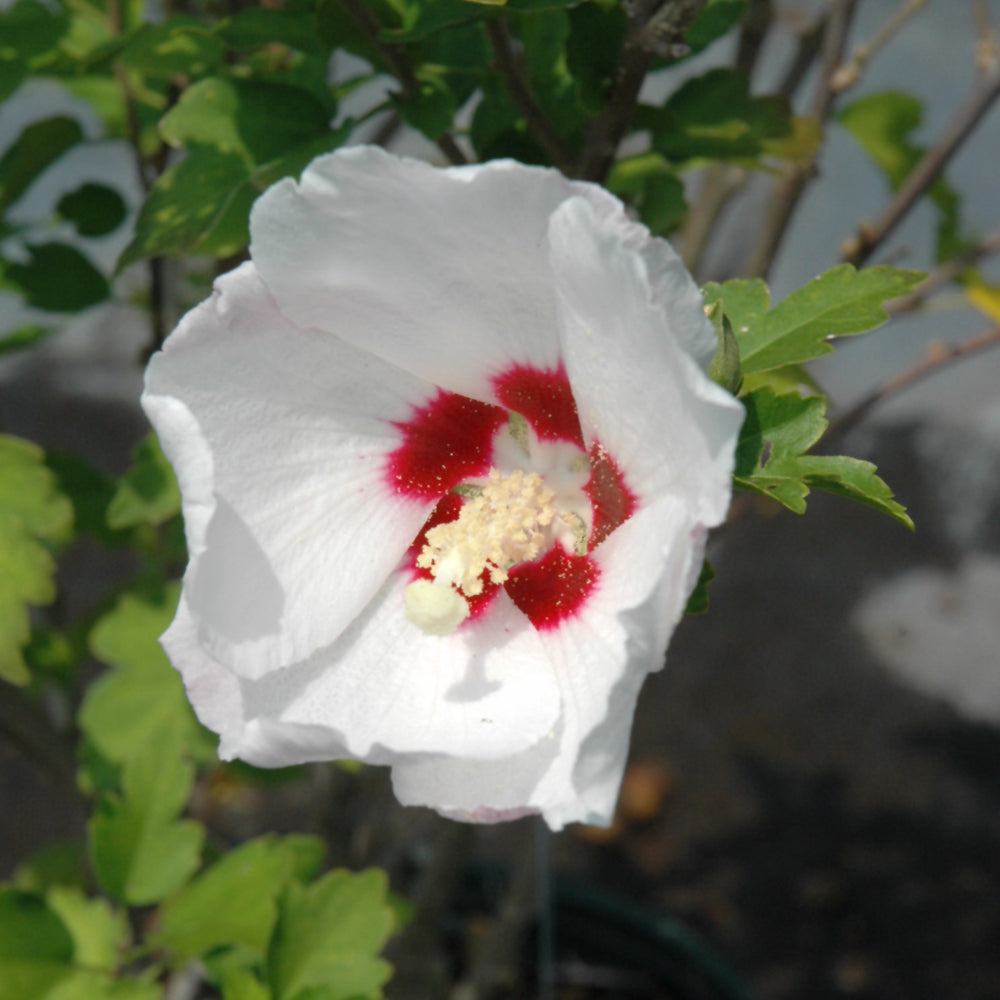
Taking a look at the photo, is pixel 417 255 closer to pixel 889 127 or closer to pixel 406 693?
pixel 406 693

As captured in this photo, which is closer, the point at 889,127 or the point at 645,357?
the point at 645,357

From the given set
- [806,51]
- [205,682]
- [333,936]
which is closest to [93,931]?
[333,936]

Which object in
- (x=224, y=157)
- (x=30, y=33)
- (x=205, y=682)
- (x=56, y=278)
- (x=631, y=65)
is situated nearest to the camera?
(x=205, y=682)

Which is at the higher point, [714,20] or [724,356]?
[714,20]

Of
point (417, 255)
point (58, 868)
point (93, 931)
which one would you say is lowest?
point (58, 868)

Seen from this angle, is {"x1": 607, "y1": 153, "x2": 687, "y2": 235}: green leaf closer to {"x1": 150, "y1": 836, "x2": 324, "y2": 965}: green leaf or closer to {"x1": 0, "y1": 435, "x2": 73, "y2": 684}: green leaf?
{"x1": 0, "y1": 435, "x2": 73, "y2": 684}: green leaf

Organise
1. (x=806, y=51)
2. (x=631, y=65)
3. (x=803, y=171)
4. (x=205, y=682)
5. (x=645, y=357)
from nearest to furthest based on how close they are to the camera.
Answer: (x=645, y=357) < (x=205, y=682) < (x=631, y=65) < (x=803, y=171) < (x=806, y=51)

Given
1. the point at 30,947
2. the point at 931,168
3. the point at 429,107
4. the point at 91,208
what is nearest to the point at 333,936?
the point at 30,947

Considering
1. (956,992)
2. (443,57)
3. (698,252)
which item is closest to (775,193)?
(698,252)
